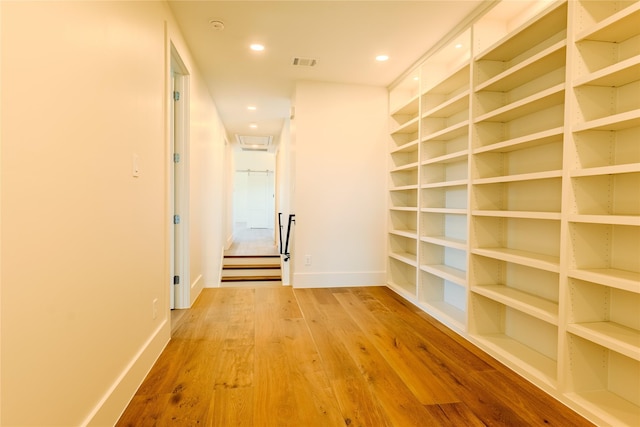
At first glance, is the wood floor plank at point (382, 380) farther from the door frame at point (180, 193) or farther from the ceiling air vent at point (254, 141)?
the ceiling air vent at point (254, 141)

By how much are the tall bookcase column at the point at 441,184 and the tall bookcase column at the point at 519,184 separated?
1.47ft

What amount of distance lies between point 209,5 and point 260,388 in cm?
267

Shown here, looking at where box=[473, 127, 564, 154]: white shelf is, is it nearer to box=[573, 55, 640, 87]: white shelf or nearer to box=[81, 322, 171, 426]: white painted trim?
box=[573, 55, 640, 87]: white shelf

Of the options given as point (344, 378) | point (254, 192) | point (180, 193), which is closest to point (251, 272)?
point (180, 193)

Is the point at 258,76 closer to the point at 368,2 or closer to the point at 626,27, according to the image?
the point at 368,2

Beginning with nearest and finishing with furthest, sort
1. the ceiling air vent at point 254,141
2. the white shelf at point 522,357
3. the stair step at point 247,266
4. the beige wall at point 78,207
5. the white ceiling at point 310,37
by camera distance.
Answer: the beige wall at point 78,207 → the white shelf at point 522,357 → the white ceiling at point 310,37 → the stair step at point 247,266 → the ceiling air vent at point 254,141

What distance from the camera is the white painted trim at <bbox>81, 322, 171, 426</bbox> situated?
4.72ft

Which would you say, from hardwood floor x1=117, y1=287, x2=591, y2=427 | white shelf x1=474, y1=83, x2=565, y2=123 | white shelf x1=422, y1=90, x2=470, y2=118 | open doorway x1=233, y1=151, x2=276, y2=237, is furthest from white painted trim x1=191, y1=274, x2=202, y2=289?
open doorway x1=233, y1=151, x2=276, y2=237

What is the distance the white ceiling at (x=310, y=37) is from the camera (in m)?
2.54

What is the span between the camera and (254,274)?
19.1 feet

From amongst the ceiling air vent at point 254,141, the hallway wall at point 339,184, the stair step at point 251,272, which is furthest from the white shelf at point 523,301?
the ceiling air vent at point 254,141

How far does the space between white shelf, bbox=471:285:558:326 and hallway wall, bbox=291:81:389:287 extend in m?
1.82

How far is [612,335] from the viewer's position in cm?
162

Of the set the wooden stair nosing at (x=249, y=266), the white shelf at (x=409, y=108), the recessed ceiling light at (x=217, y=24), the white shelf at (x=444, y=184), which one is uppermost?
the recessed ceiling light at (x=217, y=24)
